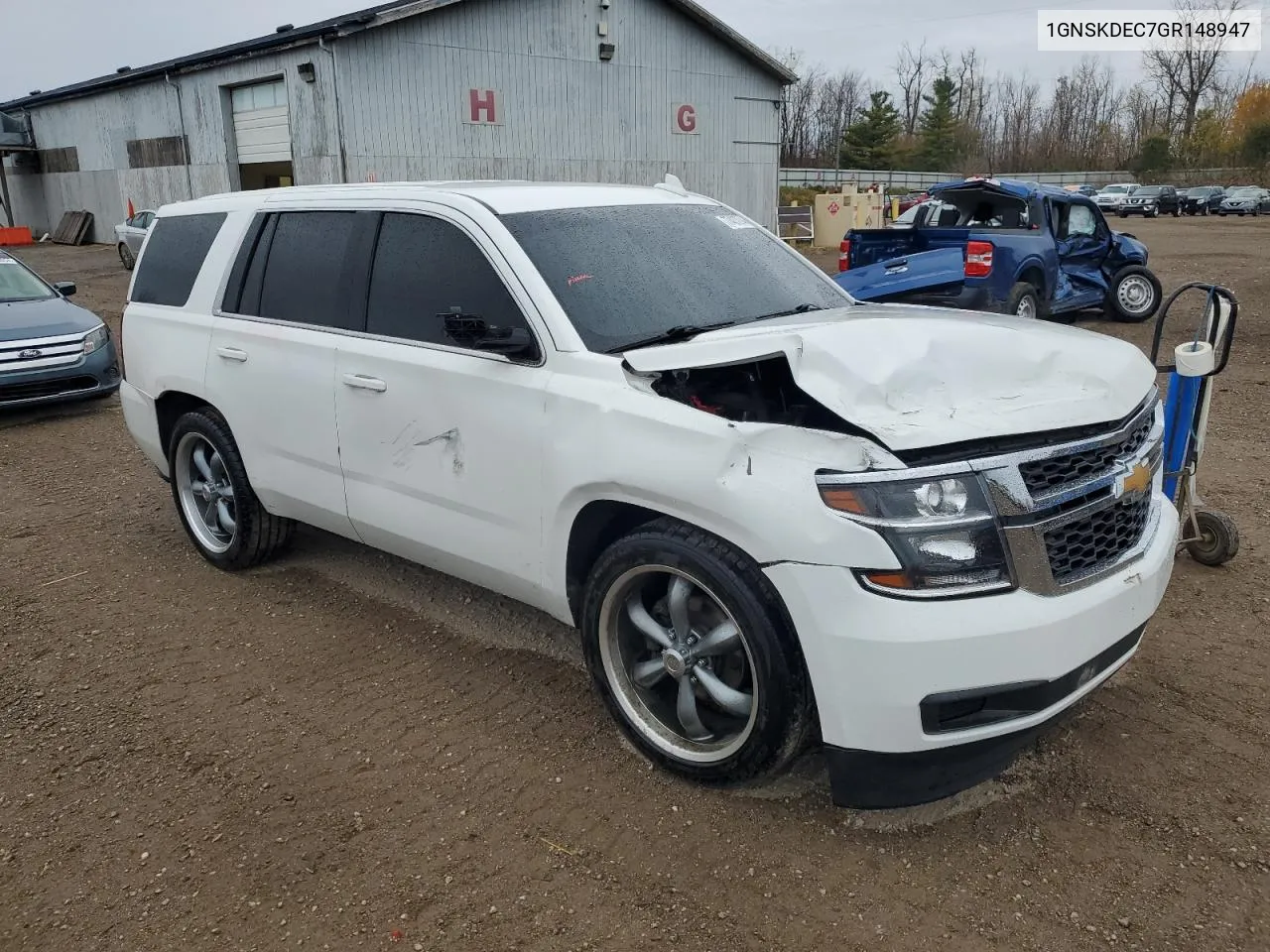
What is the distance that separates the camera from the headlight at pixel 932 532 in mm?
2574

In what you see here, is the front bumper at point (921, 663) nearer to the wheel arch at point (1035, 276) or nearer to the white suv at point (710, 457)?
the white suv at point (710, 457)

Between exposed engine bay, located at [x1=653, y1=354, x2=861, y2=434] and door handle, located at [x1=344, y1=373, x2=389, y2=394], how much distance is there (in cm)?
129

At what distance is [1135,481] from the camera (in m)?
3.01

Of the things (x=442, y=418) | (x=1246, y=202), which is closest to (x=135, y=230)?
(x=442, y=418)

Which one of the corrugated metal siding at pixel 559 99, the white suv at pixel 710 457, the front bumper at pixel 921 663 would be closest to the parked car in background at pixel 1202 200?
the corrugated metal siding at pixel 559 99

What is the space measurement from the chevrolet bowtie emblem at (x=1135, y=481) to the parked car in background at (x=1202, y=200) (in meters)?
48.3

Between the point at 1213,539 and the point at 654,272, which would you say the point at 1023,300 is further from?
the point at 654,272

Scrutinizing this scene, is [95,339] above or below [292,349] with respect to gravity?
below

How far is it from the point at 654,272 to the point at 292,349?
168 centimetres

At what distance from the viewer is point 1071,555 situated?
2773 millimetres

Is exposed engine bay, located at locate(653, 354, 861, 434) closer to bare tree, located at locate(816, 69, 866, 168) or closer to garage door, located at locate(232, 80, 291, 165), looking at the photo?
garage door, located at locate(232, 80, 291, 165)

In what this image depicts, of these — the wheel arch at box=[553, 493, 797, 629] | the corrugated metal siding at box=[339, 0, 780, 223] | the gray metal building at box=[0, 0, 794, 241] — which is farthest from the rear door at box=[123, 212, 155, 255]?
the wheel arch at box=[553, 493, 797, 629]

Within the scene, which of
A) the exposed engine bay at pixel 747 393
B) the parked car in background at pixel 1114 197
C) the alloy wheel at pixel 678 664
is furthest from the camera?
the parked car in background at pixel 1114 197

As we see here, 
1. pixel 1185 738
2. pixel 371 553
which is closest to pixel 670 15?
pixel 371 553
